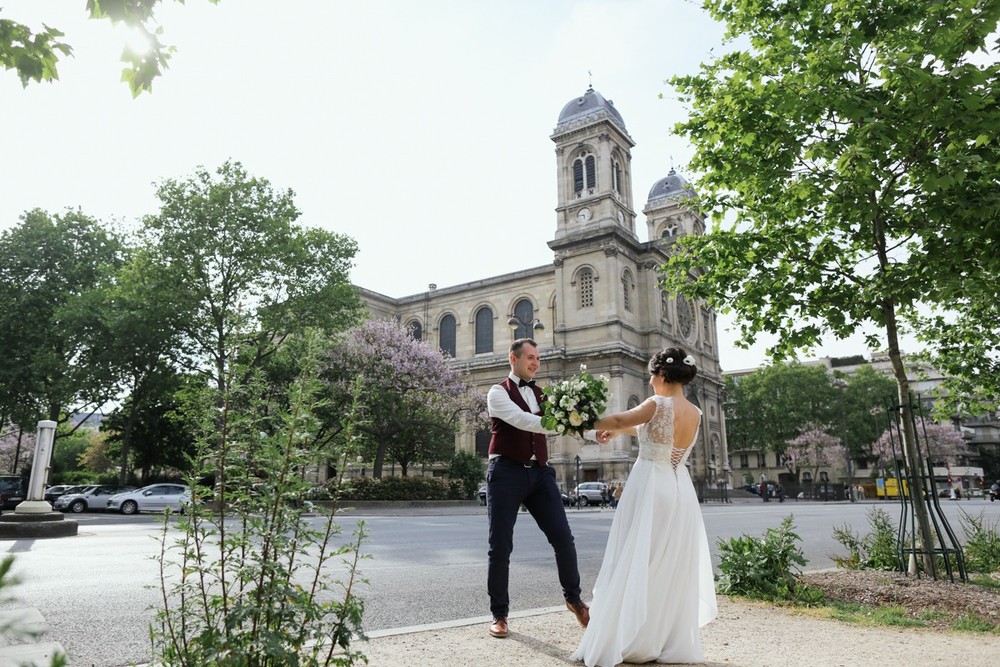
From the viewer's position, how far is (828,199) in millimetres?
7203

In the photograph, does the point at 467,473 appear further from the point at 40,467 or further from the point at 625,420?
the point at 625,420

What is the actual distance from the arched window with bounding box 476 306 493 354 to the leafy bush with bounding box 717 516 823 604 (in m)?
45.2

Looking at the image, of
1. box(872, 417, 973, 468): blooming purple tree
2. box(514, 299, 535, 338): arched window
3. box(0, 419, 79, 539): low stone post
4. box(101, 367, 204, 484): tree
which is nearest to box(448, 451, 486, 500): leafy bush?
box(101, 367, 204, 484): tree

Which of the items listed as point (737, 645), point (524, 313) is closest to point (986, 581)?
point (737, 645)

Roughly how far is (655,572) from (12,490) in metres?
33.0

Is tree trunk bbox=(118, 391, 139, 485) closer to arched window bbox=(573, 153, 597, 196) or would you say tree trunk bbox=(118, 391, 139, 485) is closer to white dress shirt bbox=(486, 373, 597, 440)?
arched window bbox=(573, 153, 597, 196)

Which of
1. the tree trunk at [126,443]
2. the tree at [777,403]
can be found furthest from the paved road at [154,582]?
the tree at [777,403]

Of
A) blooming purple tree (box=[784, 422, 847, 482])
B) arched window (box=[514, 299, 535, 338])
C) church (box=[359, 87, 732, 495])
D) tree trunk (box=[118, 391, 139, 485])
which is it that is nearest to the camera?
tree trunk (box=[118, 391, 139, 485])

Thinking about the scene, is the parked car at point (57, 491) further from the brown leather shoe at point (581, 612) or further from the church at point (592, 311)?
the brown leather shoe at point (581, 612)

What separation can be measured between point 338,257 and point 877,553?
27934 millimetres

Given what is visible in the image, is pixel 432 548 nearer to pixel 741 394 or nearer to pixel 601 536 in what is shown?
pixel 601 536

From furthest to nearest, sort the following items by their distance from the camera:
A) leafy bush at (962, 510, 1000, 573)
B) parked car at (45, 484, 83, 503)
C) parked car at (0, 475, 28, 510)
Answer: parked car at (45, 484, 83, 503) < parked car at (0, 475, 28, 510) < leafy bush at (962, 510, 1000, 573)

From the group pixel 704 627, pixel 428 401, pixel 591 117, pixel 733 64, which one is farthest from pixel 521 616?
pixel 591 117

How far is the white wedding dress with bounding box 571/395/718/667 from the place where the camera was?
4184 millimetres
